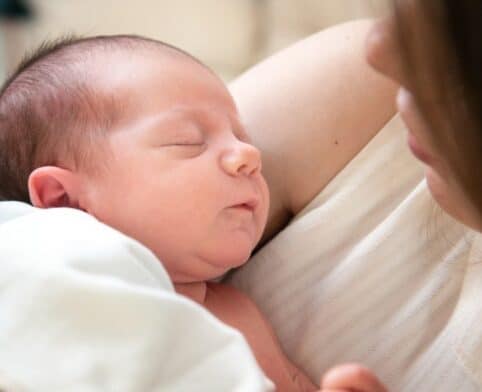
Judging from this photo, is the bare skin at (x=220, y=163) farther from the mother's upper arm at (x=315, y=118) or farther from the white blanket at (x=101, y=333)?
the white blanket at (x=101, y=333)

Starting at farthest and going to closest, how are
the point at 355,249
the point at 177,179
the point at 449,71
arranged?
the point at 355,249 → the point at 177,179 → the point at 449,71

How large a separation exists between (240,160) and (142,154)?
0.33 feet

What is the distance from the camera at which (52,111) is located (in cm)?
81

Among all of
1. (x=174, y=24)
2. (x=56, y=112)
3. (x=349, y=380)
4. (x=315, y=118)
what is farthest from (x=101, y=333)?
(x=174, y=24)

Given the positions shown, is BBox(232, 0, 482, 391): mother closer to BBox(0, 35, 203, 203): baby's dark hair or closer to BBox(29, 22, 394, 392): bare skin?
BBox(29, 22, 394, 392): bare skin

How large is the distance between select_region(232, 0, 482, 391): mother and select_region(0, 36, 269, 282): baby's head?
87 millimetres

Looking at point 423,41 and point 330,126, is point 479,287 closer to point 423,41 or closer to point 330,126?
point 330,126

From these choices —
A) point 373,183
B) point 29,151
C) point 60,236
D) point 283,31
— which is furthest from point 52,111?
point 283,31

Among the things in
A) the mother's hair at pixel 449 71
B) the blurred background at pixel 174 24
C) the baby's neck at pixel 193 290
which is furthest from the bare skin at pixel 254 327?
the blurred background at pixel 174 24

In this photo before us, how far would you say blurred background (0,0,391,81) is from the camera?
6.79 ft

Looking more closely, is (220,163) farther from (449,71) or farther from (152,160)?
(449,71)

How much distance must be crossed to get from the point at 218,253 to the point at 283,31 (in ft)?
4.21

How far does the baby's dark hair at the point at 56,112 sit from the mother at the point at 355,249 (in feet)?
0.57

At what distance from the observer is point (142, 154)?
76 centimetres
